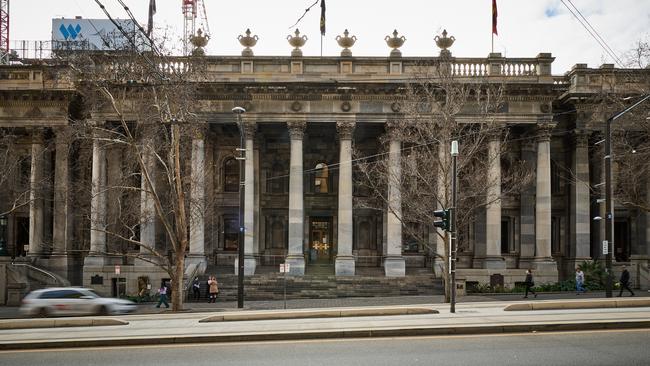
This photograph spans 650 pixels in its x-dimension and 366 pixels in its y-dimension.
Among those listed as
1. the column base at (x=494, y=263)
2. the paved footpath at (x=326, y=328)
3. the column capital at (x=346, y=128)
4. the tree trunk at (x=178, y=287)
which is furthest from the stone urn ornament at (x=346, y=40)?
the paved footpath at (x=326, y=328)

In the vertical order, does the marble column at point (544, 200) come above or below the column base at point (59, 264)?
above

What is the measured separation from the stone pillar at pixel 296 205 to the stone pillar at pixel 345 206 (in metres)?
2.21

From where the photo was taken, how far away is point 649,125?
30.7m

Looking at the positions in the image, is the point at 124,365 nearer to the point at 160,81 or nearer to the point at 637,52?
the point at 160,81

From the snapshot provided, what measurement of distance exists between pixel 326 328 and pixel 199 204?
13.8 meters

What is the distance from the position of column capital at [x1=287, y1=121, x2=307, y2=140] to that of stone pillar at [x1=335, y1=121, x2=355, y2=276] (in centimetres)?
206

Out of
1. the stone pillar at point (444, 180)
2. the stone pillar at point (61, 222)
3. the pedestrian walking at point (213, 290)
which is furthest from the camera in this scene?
the stone pillar at point (61, 222)

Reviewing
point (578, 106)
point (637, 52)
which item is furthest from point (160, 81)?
point (578, 106)

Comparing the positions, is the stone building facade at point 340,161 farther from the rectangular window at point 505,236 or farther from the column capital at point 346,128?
the rectangular window at point 505,236

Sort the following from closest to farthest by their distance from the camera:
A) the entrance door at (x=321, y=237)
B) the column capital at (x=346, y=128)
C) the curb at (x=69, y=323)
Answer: the curb at (x=69, y=323) < the column capital at (x=346, y=128) < the entrance door at (x=321, y=237)

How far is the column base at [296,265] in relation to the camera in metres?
37.5

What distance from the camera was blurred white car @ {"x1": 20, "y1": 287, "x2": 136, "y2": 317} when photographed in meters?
27.7

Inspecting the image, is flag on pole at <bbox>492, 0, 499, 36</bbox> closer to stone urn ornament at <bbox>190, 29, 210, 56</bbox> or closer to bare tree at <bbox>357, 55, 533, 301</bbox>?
bare tree at <bbox>357, 55, 533, 301</bbox>

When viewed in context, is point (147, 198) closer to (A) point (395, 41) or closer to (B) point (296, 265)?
(B) point (296, 265)
